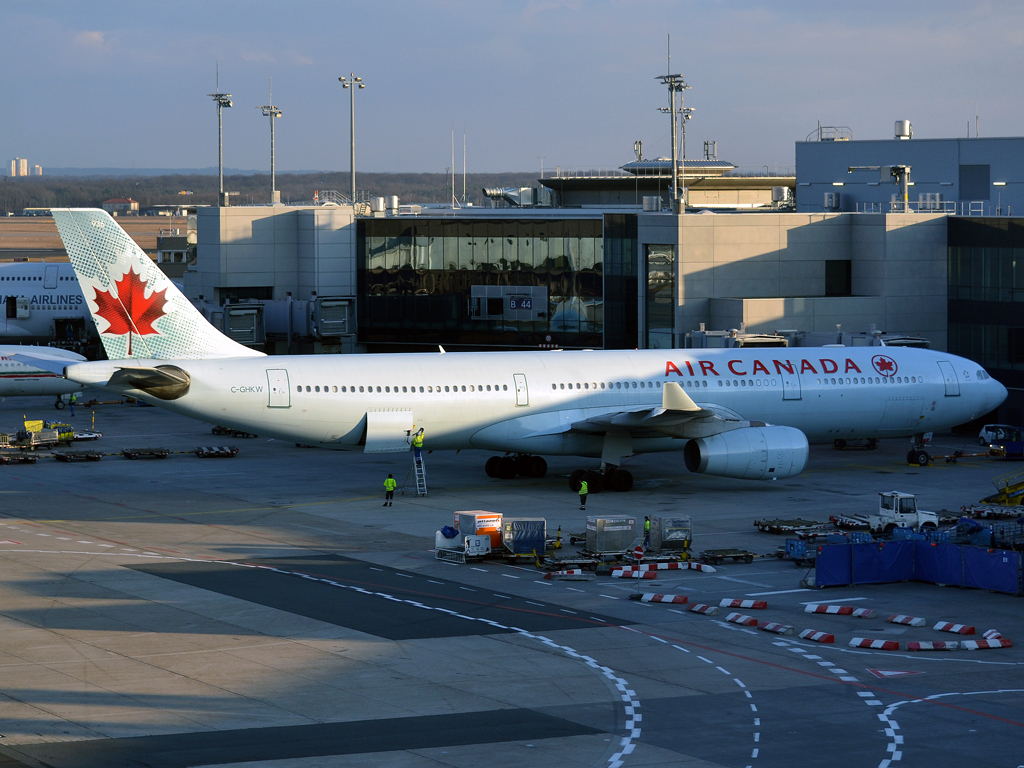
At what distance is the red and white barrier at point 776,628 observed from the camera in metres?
28.0

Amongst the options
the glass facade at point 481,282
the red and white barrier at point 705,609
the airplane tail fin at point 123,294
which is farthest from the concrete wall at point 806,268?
the red and white barrier at point 705,609

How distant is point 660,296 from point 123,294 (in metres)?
29.0

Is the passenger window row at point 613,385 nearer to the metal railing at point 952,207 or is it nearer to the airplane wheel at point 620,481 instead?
the airplane wheel at point 620,481

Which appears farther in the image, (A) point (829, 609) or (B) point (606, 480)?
(B) point (606, 480)

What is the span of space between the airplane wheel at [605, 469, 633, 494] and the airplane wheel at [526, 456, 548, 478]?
3.43m

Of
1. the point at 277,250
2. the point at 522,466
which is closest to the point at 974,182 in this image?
the point at 277,250

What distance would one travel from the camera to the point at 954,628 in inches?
1108

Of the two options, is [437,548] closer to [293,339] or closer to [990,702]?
[990,702]

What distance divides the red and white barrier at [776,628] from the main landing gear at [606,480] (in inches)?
675

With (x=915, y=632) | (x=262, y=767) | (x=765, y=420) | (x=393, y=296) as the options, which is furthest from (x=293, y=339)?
(x=262, y=767)

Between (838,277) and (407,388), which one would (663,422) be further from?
(838,277)

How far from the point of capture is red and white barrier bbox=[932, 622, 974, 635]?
2795 centimetres

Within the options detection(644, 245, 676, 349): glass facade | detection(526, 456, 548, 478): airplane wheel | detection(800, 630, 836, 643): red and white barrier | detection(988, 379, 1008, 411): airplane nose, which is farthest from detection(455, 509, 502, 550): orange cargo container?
detection(644, 245, 676, 349): glass facade

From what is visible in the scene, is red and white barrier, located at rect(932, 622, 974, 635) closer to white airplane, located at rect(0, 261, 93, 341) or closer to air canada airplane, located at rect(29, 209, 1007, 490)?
air canada airplane, located at rect(29, 209, 1007, 490)
